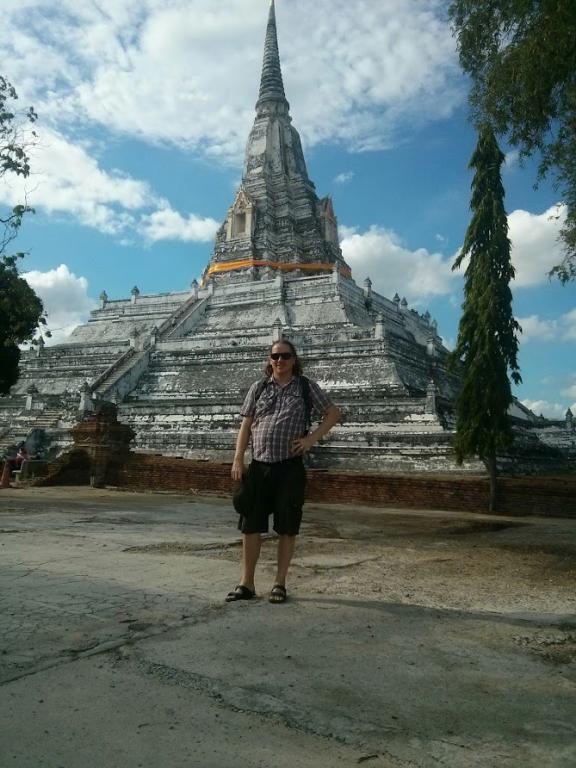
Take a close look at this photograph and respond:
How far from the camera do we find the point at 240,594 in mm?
3432

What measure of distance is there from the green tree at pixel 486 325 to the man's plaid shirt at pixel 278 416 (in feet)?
34.2

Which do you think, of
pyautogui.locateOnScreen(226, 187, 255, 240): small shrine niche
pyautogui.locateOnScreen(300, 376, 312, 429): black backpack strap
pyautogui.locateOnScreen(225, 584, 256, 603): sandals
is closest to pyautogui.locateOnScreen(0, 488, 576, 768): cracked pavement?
pyautogui.locateOnScreen(225, 584, 256, 603): sandals

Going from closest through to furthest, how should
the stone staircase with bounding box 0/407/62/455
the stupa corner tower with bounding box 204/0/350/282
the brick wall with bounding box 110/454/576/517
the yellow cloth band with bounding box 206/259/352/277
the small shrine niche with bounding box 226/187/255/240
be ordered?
1. the brick wall with bounding box 110/454/576/517
2. the stone staircase with bounding box 0/407/62/455
3. the yellow cloth band with bounding box 206/259/352/277
4. the stupa corner tower with bounding box 204/0/350/282
5. the small shrine niche with bounding box 226/187/255/240

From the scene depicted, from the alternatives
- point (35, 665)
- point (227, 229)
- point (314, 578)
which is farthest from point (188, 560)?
point (227, 229)

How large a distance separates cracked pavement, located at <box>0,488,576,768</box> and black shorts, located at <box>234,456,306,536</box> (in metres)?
0.44

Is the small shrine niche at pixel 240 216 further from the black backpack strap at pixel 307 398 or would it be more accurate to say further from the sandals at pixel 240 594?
the sandals at pixel 240 594

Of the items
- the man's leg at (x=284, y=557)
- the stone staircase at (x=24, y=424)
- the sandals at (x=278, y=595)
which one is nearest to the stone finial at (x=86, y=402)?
the stone staircase at (x=24, y=424)

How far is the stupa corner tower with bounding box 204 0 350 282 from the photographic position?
130 feet

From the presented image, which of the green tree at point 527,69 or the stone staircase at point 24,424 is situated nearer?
the green tree at point 527,69

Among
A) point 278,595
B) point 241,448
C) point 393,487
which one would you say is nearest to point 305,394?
point 241,448

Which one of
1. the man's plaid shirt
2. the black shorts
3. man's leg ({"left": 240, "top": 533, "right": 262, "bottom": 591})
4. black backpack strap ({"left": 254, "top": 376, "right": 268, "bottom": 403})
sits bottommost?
man's leg ({"left": 240, "top": 533, "right": 262, "bottom": 591})

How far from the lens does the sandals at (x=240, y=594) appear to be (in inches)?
134

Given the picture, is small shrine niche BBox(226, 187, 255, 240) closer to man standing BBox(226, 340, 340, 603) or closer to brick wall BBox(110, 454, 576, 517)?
brick wall BBox(110, 454, 576, 517)

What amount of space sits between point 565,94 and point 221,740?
814cm
